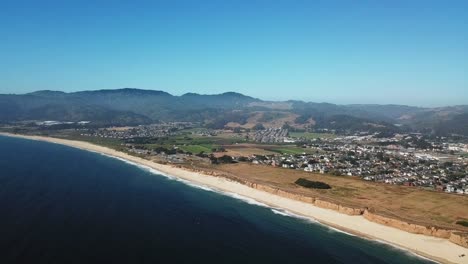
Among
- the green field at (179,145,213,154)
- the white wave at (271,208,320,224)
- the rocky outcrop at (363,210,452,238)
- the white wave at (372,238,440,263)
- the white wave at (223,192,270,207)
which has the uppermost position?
the green field at (179,145,213,154)

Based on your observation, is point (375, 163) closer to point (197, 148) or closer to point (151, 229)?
point (197, 148)

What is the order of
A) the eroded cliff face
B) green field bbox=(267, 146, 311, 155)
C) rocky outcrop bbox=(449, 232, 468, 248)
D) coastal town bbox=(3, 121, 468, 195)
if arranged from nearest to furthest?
rocky outcrop bbox=(449, 232, 468, 248), the eroded cliff face, coastal town bbox=(3, 121, 468, 195), green field bbox=(267, 146, 311, 155)

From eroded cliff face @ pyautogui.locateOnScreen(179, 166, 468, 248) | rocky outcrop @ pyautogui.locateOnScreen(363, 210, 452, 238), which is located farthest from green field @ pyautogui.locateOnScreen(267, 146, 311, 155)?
rocky outcrop @ pyautogui.locateOnScreen(363, 210, 452, 238)

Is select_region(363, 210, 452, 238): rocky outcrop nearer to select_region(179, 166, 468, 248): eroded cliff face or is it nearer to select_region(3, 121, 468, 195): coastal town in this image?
select_region(179, 166, 468, 248): eroded cliff face

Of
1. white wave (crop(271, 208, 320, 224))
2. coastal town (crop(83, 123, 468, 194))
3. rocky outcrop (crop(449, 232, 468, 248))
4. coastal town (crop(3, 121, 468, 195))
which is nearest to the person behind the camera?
rocky outcrop (crop(449, 232, 468, 248))

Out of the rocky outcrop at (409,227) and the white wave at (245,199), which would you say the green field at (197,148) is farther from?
the rocky outcrop at (409,227)

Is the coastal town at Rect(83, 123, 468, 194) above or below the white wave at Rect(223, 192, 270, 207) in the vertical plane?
above

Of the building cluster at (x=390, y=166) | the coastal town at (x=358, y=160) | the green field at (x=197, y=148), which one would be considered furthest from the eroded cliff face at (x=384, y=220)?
the green field at (x=197, y=148)

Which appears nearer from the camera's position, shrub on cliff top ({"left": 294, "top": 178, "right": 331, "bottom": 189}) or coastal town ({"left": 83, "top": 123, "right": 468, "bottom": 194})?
shrub on cliff top ({"left": 294, "top": 178, "right": 331, "bottom": 189})

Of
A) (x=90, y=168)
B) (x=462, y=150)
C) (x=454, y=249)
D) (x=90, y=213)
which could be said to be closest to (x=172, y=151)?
(x=90, y=168)

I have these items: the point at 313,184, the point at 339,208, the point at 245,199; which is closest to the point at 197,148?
the point at 313,184
